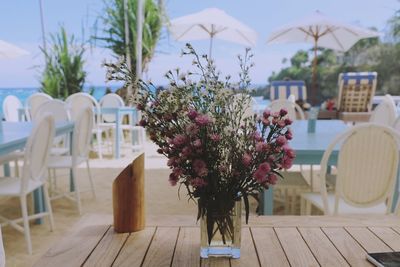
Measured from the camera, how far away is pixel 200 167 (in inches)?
32.4

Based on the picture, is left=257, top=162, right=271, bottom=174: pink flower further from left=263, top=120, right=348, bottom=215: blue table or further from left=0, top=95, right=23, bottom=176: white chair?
left=0, top=95, right=23, bottom=176: white chair

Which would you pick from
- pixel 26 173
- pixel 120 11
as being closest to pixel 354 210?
pixel 26 173

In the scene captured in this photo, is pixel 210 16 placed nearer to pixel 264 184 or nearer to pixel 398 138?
pixel 398 138

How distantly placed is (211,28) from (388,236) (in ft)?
18.1

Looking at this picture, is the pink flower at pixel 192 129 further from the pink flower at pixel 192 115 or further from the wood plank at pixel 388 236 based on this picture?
the wood plank at pixel 388 236

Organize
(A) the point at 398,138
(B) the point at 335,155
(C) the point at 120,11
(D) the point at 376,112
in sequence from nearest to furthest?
1. (A) the point at 398,138
2. (B) the point at 335,155
3. (D) the point at 376,112
4. (C) the point at 120,11

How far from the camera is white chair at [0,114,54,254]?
7.26 feet

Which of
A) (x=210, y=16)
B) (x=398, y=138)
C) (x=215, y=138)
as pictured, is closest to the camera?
(x=215, y=138)

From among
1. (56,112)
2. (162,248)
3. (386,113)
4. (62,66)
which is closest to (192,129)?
(162,248)

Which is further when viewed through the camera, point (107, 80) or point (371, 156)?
point (371, 156)

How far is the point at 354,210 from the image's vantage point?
192 cm

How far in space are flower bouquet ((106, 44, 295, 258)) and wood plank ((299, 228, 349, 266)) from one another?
0.69 feet

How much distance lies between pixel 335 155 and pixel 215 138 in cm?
149

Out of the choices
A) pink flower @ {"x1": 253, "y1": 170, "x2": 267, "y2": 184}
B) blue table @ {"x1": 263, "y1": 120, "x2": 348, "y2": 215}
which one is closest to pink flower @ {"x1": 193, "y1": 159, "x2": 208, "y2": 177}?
pink flower @ {"x1": 253, "y1": 170, "x2": 267, "y2": 184}
